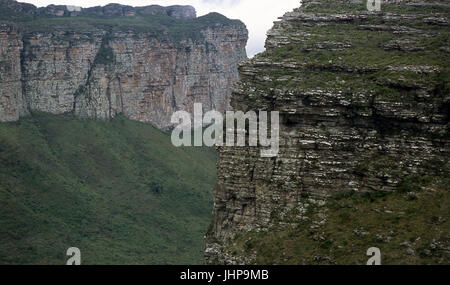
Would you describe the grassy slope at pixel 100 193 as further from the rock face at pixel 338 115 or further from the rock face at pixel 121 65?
the rock face at pixel 338 115

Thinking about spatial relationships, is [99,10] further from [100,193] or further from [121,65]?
[100,193]

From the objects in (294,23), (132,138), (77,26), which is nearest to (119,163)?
(132,138)

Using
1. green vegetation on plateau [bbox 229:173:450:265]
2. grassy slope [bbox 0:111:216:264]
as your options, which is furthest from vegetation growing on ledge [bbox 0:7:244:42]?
green vegetation on plateau [bbox 229:173:450:265]

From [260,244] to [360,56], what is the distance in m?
12.4

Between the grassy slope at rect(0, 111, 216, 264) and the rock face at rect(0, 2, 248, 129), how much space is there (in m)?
2.72

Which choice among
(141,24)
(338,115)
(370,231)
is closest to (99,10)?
(141,24)

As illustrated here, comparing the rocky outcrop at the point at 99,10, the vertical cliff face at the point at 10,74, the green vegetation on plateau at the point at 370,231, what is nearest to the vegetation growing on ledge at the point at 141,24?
the rocky outcrop at the point at 99,10

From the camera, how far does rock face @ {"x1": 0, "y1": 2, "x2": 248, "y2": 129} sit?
115812 mm

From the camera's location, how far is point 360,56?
55.4m

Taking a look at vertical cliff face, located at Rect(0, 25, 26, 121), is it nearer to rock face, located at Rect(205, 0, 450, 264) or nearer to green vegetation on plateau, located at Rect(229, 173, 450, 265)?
rock face, located at Rect(205, 0, 450, 264)

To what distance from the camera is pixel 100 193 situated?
4336 inches

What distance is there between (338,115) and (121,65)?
7742 cm

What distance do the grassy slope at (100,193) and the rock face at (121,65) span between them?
2718 mm
